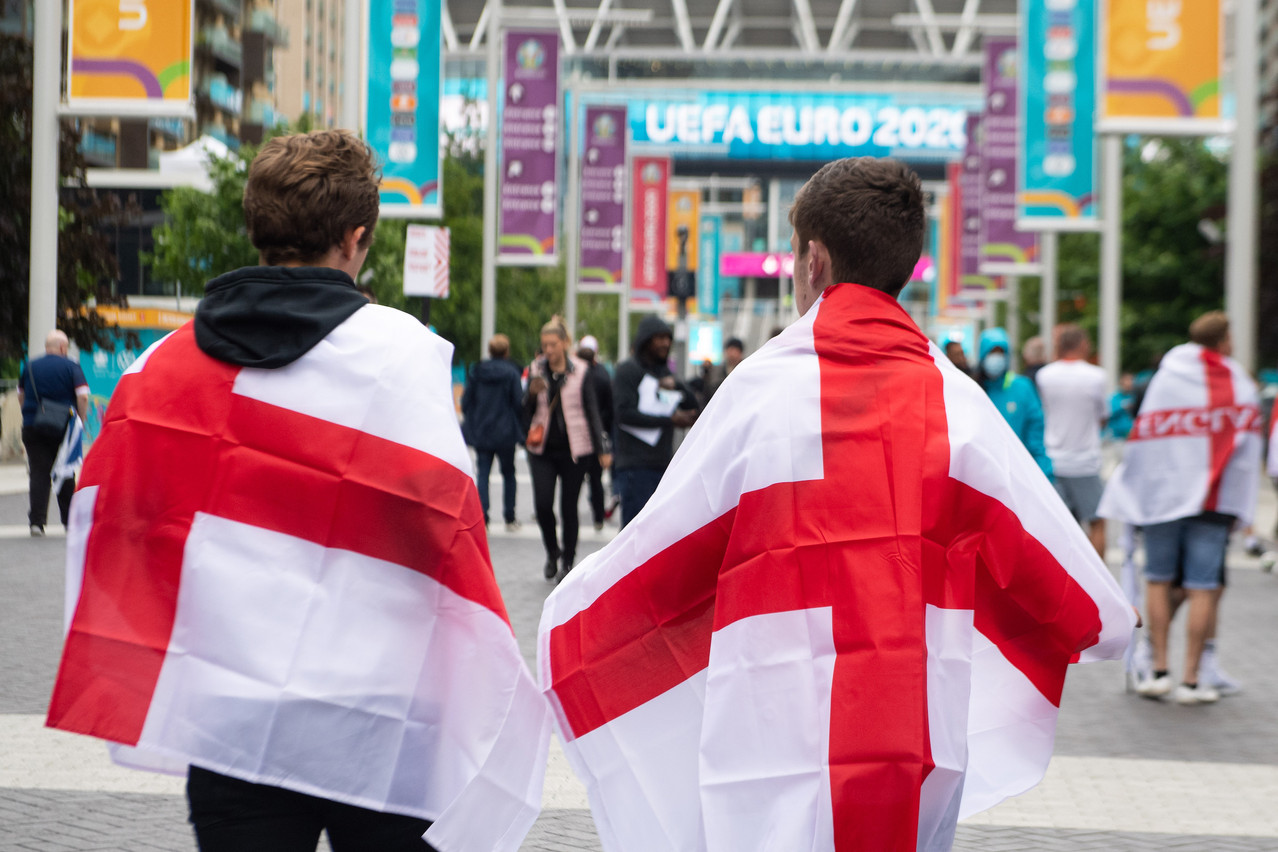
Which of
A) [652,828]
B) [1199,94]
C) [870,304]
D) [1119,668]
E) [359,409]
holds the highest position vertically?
[1199,94]

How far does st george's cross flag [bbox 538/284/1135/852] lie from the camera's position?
8.93 ft

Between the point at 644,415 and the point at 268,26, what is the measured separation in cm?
7212

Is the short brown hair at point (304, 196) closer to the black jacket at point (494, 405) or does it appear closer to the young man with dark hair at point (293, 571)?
the young man with dark hair at point (293, 571)

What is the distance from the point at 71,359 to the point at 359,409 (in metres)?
12.3

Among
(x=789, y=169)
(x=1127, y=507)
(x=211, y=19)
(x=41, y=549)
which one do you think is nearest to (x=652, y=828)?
(x=1127, y=507)

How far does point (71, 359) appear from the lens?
14.2 m

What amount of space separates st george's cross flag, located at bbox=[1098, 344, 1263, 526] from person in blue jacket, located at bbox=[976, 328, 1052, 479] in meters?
2.09

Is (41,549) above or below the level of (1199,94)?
below

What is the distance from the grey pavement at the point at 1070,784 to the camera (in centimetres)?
525

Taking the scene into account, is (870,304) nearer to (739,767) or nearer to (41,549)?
(739,767)

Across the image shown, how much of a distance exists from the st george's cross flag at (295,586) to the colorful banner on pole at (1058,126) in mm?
16740

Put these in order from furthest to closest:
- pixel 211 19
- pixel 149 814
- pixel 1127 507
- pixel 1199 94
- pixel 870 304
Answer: pixel 211 19 → pixel 1199 94 → pixel 1127 507 → pixel 149 814 → pixel 870 304

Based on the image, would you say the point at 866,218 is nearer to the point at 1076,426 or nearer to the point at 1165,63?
the point at 1076,426

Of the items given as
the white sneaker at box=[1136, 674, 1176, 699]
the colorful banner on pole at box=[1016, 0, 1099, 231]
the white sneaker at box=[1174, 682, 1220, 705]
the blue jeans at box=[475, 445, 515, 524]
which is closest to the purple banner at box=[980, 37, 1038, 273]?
the colorful banner on pole at box=[1016, 0, 1099, 231]
